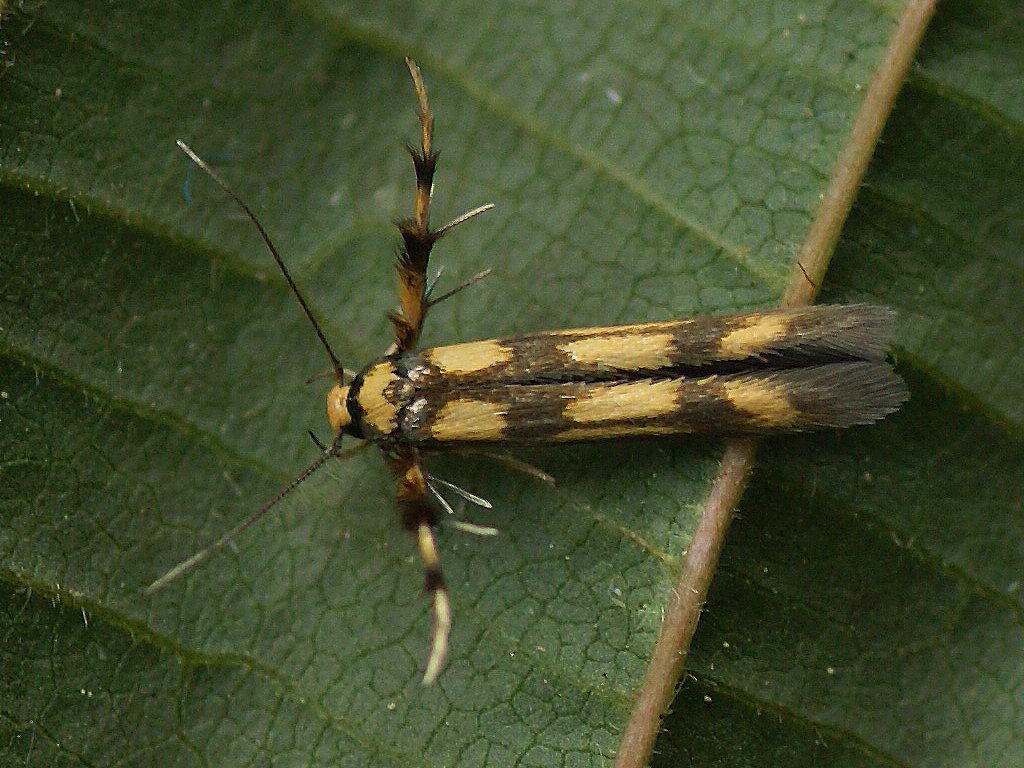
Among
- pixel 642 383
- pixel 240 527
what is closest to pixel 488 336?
pixel 642 383

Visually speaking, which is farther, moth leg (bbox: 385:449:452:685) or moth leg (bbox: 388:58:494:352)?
moth leg (bbox: 388:58:494:352)

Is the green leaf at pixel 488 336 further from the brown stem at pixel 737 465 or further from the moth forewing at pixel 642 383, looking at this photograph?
the moth forewing at pixel 642 383

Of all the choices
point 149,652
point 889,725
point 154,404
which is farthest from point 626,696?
point 154,404

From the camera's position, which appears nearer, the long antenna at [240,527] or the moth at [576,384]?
the moth at [576,384]

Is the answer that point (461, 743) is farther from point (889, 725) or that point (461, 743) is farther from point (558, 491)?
point (889, 725)

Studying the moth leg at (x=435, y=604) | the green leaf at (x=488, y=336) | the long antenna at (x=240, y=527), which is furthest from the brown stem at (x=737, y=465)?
the long antenna at (x=240, y=527)

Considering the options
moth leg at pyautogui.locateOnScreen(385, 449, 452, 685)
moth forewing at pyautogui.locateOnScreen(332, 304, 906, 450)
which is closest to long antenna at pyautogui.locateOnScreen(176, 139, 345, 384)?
moth forewing at pyautogui.locateOnScreen(332, 304, 906, 450)

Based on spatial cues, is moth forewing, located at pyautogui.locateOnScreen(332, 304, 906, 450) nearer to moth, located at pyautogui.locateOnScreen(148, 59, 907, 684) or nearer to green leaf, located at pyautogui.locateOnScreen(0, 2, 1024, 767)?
moth, located at pyautogui.locateOnScreen(148, 59, 907, 684)
